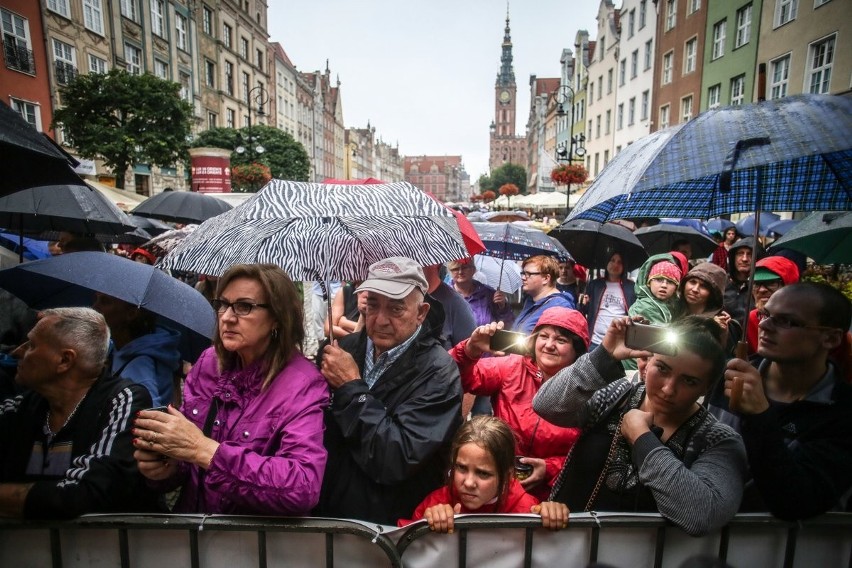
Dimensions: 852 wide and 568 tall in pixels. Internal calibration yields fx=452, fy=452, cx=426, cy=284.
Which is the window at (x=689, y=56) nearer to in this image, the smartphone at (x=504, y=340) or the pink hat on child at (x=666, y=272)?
the pink hat on child at (x=666, y=272)

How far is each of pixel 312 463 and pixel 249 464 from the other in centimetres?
21

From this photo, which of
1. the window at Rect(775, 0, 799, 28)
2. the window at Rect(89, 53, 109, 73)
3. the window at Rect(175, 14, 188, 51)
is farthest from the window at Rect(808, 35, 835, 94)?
the window at Rect(175, 14, 188, 51)

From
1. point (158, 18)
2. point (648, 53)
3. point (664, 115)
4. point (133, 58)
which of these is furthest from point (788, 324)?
point (158, 18)

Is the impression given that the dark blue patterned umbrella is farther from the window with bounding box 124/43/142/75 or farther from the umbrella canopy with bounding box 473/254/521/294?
the window with bounding box 124/43/142/75

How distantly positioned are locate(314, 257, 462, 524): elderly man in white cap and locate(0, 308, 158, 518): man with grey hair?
2.47ft

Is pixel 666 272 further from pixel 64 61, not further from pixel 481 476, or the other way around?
pixel 64 61

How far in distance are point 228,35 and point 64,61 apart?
793 inches

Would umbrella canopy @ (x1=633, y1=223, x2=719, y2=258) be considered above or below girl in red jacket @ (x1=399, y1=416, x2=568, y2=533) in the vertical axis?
above

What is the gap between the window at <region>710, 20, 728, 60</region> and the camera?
19.9m

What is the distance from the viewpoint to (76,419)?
1.76 metres

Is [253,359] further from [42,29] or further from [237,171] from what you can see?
[42,29]

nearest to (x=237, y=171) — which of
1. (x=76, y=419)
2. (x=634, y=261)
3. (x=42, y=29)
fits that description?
(x=42, y=29)

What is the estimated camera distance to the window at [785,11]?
15.1 meters

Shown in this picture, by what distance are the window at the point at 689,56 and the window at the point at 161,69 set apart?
28501 millimetres
